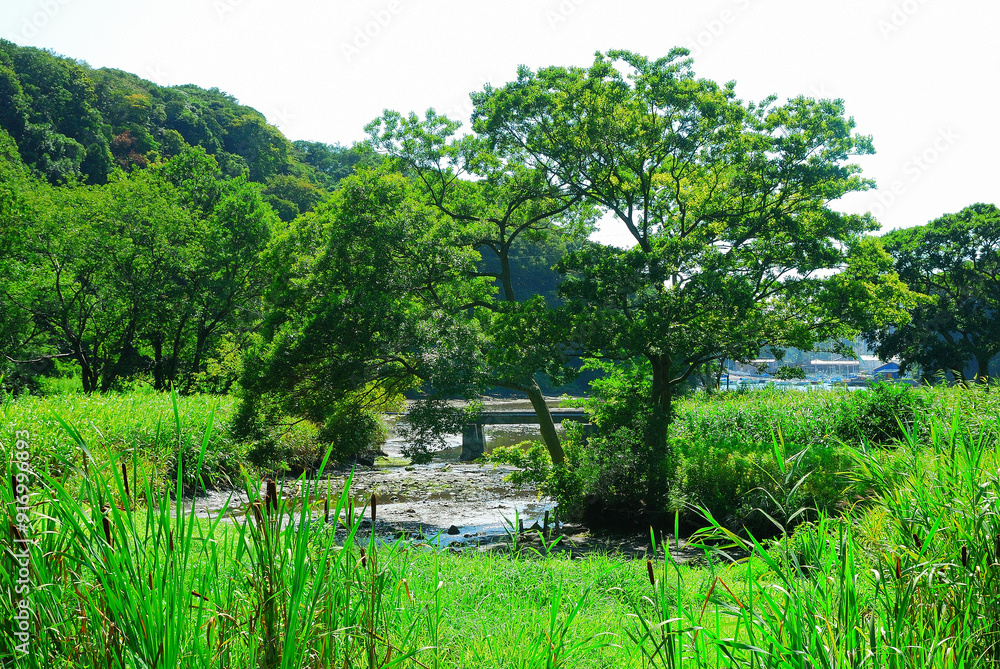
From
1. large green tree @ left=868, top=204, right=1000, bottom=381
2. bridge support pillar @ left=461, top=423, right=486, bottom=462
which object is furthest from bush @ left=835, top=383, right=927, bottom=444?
large green tree @ left=868, top=204, right=1000, bottom=381

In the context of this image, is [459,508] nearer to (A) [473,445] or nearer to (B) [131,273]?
(A) [473,445]

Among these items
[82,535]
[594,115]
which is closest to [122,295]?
[594,115]

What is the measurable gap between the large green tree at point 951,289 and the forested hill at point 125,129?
1084 inches

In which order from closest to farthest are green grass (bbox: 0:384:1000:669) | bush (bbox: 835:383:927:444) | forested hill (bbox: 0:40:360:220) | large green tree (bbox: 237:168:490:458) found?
green grass (bbox: 0:384:1000:669)
bush (bbox: 835:383:927:444)
large green tree (bbox: 237:168:490:458)
forested hill (bbox: 0:40:360:220)

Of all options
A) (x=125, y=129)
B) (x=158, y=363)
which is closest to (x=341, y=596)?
(x=158, y=363)

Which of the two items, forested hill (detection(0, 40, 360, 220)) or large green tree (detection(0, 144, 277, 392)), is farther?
forested hill (detection(0, 40, 360, 220))

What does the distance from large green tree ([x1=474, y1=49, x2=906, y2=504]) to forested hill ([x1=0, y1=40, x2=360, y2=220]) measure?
61.4 feet

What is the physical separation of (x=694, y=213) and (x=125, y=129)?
145ft

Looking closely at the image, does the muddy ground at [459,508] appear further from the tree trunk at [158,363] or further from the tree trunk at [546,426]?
the tree trunk at [158,363]

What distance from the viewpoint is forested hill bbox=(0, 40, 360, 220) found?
3766 cm

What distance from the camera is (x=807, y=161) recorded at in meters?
13.5

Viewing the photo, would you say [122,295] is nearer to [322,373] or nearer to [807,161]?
[322,373]

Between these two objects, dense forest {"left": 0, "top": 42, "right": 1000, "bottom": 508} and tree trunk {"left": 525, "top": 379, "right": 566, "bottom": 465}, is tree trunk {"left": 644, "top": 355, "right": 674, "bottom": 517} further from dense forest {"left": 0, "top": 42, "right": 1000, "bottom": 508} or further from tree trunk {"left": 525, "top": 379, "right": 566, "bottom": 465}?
tree trunk {"left": 525, "top": 379, "right": 566, "bottom": 465}

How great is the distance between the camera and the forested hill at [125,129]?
124ft
